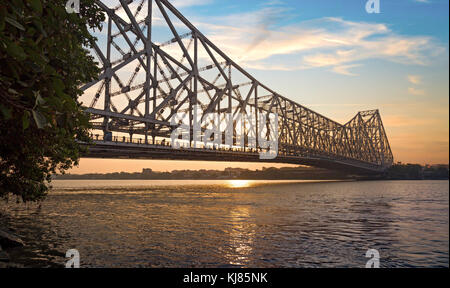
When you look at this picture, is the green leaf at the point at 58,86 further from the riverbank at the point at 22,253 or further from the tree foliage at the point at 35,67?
the riverbank at the point at 22,253

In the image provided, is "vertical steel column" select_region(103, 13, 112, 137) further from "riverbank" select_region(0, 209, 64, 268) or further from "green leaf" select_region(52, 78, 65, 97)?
"green leaf" select_region(52, 78, 65, 97)

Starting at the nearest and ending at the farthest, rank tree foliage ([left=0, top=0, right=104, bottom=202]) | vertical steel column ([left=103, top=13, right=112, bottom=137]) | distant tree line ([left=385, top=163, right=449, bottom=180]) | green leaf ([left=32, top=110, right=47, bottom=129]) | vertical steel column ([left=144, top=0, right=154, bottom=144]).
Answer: green leaf ([left=32, top=110, right=47, bottom=129]) < tree foliage ([left=0, top=0, right=104, bottom=202]) < vertical steel column ([left=103, top=13, right=112, bottom=137]) < vertical steel column ([left=144, top=0, right=154, bottom=144]) < distant tree line ([left=385, top=163, right=449, bottom=180])

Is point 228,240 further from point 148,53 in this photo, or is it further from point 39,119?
point 148,53

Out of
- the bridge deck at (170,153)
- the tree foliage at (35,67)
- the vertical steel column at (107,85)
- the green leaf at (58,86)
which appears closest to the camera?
the tree foliage at (35,67)

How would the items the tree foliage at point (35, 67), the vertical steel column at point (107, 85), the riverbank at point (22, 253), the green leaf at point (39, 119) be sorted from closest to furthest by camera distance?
the green leaf at point (39, 119), the tree foliage at point (35, 67), the riverbank at point (22, 253), the vertical steel column at point (107, 85)

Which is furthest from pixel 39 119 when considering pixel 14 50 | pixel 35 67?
pixel 35 67

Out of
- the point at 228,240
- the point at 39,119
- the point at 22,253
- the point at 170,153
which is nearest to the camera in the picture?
the point at 39,119

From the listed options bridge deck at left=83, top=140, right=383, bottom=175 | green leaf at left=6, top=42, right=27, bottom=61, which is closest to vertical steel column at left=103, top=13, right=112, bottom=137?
bridge deck at left=83, top=140, right=383, bottom=175

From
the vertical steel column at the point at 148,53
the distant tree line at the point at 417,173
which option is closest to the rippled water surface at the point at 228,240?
the vertical steel column at the point at 148,53

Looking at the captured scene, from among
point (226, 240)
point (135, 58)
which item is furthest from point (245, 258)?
point (135, 58)

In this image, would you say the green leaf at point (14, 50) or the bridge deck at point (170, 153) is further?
the bridge deck at point (170, 153)

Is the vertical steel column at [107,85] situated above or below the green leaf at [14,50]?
above
